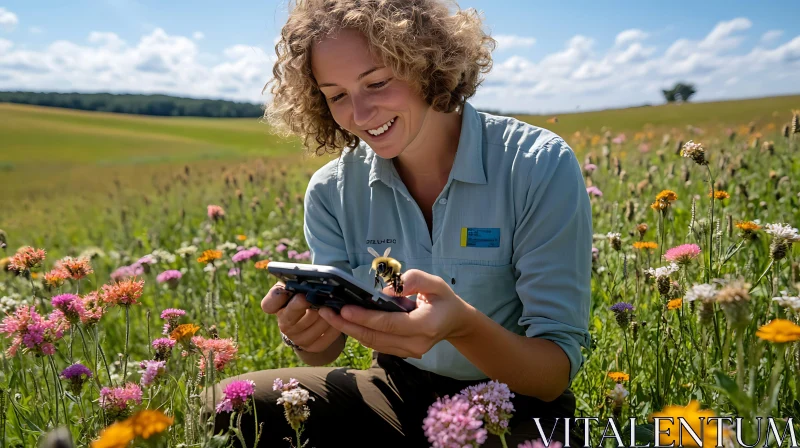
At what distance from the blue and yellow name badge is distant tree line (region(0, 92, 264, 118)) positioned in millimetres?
54661

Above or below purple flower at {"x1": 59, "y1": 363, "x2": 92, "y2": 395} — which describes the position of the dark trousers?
below

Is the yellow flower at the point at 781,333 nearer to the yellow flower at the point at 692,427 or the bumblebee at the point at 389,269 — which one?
the yellow flower at the point at 692,427

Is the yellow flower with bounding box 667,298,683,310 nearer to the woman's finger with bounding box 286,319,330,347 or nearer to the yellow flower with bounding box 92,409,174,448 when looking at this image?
the woman's finger with bounding box 286,319,330,347

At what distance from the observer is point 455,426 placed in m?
1.12

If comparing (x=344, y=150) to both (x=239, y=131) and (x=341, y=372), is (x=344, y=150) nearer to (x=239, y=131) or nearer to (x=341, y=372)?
(x=341, y=372)

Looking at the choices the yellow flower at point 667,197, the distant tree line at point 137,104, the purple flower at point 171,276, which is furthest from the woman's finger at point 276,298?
the distant tree line at point 137,104

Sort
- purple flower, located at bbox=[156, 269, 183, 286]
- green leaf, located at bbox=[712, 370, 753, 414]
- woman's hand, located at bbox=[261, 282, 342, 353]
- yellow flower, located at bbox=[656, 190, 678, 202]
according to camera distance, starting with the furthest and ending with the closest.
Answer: purple flower, located at bbox=[156, 269, 183, 286] < yellow flower, located at bbox=[656, 190, 678, 202] < woman's hand, located at bbox=[261, 282, 342, 353] < green leaf, located at bbox=[712, 370, 753, 414]

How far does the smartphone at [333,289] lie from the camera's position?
146cm

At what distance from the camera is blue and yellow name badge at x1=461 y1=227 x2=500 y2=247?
211cm

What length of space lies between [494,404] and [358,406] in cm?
117

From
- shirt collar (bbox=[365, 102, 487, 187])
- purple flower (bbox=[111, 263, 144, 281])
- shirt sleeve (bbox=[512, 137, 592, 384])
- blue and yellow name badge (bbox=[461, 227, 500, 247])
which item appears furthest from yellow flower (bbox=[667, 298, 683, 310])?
purple flower (bbox=[111, 263, 144, 281])

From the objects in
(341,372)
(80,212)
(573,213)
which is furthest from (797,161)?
(80,212)

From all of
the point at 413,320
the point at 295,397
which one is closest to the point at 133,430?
the point at 295,397

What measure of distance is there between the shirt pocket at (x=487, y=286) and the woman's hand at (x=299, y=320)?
452 mm
